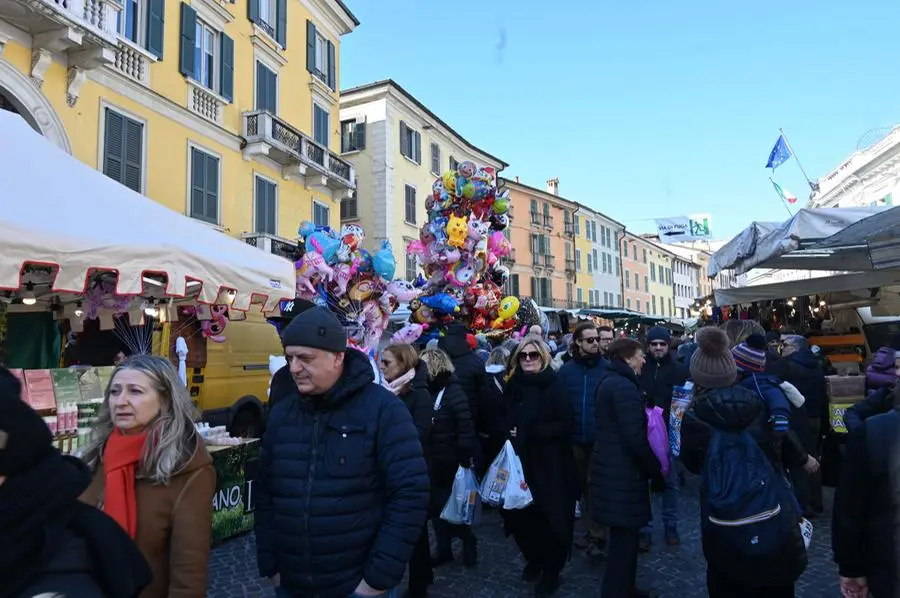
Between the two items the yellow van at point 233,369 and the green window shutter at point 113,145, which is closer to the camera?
the yellow van at point 233,369

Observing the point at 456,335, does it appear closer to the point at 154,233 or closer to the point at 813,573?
the point at 154,233

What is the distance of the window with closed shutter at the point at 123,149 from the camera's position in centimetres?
1225

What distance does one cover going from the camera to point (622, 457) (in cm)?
375

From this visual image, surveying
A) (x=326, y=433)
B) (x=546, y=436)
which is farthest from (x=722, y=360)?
(x=326, y=433)

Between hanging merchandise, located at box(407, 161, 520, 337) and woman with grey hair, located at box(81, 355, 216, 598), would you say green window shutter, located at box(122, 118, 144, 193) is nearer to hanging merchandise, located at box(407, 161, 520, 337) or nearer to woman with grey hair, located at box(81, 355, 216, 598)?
hanging merchandise, located at box(407, 161, 520, 337)

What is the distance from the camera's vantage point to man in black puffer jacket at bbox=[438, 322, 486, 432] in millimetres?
4984

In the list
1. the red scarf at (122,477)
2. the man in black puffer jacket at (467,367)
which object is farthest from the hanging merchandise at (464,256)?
the red scarf at (122,477)

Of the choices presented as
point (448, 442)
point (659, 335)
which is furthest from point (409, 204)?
point (448, 442)

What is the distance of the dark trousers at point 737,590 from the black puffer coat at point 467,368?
2346mm

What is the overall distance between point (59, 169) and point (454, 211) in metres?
6.18

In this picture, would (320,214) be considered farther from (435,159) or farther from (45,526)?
(45,526)

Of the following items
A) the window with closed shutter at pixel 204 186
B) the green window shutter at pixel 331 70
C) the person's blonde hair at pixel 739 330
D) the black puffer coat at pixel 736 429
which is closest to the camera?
the black puffer coat at pixel 736 429

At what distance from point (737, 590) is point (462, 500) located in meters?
2.10

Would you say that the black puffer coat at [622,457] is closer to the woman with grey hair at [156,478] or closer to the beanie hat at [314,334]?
the beanie hat at [314,334]
